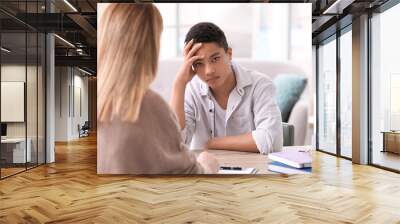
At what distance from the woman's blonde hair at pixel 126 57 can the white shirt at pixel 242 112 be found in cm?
68

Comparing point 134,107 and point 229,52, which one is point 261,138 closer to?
point 229,52

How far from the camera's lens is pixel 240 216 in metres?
3.88

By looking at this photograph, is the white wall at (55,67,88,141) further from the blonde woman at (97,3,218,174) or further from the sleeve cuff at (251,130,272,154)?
the sleeve cuff at (251,130,272,154)

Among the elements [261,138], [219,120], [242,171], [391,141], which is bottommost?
[242,171]

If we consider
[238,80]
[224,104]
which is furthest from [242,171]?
[238,80]

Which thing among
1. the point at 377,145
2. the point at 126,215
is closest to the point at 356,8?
the point at 377,145

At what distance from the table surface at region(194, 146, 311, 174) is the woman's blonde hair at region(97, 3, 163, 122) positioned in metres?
1.19

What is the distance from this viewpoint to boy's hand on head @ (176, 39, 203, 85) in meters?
5.75

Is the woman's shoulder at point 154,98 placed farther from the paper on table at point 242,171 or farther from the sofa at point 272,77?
the paper on table at point 242,171

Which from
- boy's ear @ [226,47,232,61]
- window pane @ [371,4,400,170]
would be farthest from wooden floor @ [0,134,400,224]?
boy's ear @ [226,47,232,61]

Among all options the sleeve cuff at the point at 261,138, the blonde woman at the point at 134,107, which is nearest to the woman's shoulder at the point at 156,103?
the blonde woman at the point at 134,107

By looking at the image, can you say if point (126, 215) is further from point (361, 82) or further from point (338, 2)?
point (361, 82)

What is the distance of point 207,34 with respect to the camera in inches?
230

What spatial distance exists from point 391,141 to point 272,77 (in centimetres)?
258
